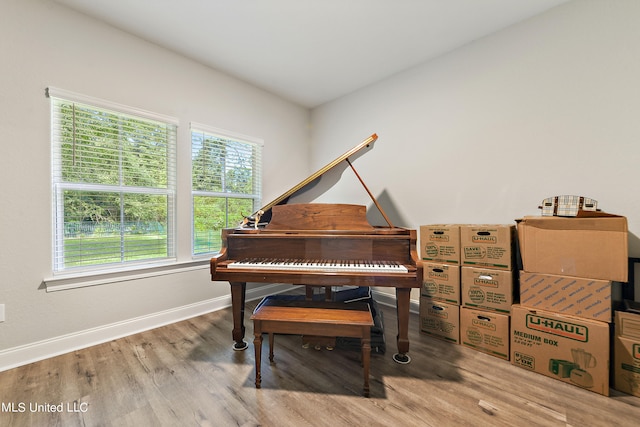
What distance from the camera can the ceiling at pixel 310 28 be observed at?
1996 millimetres

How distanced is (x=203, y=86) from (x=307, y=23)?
132 cm

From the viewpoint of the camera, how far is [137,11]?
6.69 feet

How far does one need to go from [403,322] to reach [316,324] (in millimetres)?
741

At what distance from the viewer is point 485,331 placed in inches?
76.5

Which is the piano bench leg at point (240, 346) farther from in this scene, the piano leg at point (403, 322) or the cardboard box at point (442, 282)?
the cardboard box at point (442, 282)

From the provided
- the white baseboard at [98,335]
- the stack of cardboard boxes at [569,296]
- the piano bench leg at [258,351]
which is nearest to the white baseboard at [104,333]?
the white baseboard at [98,335]

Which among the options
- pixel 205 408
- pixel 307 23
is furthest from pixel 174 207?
pixel 307 23

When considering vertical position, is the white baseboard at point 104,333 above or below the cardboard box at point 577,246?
below

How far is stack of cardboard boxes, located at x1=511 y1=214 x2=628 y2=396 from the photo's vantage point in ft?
4.94

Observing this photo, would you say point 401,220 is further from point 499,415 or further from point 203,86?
point 203,86

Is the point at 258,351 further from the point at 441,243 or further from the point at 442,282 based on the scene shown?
the point at 441,243

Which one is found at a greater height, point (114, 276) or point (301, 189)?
point (301, 189)

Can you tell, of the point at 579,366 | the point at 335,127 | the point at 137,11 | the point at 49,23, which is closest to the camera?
the point at 579,366

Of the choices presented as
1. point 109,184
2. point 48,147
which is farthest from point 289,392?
point 48,147
